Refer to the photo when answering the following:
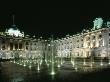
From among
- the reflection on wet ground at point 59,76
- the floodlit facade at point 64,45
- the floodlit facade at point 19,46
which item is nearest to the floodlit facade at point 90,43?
the floodlit facade at point 64,45

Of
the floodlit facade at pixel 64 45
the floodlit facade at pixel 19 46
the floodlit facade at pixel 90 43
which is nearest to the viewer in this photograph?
the floodlit facade at pixel 90 43

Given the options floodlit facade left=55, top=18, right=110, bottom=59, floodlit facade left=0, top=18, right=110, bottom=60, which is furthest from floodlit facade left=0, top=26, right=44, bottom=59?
floodlit facade left=55, top=18, right=110, bottom=59

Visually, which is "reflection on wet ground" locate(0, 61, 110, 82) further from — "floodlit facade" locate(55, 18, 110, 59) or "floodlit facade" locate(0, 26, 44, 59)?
"floodlit facade" locate(0, 26, 44, 59)

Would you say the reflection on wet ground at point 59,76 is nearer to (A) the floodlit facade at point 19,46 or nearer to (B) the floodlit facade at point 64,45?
(B) the floodlit facade at point 64,45

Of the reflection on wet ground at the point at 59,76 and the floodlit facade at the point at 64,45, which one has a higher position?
the floodlit facade at the point at 64,45

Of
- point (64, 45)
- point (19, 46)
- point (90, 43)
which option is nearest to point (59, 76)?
point (90, 43)

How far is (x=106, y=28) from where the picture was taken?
308 ft

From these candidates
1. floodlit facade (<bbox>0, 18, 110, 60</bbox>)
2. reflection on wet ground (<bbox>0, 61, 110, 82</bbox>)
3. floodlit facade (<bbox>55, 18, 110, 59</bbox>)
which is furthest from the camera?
floodlit facade (<bbox>0, 18, 110, 60</bbox>)

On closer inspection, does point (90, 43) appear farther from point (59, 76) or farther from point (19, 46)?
point (59, 76)

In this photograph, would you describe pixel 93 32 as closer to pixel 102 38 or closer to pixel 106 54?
pixel 102 38

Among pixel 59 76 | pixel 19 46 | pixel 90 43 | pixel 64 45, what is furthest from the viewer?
pixel 19 46

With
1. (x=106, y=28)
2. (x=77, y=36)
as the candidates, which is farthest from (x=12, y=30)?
(x=106, y=28)

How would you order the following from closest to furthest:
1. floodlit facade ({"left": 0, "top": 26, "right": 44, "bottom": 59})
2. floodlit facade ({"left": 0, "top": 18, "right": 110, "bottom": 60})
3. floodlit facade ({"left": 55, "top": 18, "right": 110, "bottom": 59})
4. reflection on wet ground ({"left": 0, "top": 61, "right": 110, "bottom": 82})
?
reflection on wet ground ({"left": 0, "top": 61, "right": 110, "bottom": 82}) < floodlit facade ({"left": 55, "top": 18, "right": 110, "bottom": 59}) < floodlit facade ({"left": 0, "top": 18, "right": 110, "bottom": 60}) < floodlit facade ({"left": 0, "top": 26, "right": 44, "bottom": 59})

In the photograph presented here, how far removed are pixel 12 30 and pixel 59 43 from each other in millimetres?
35480
